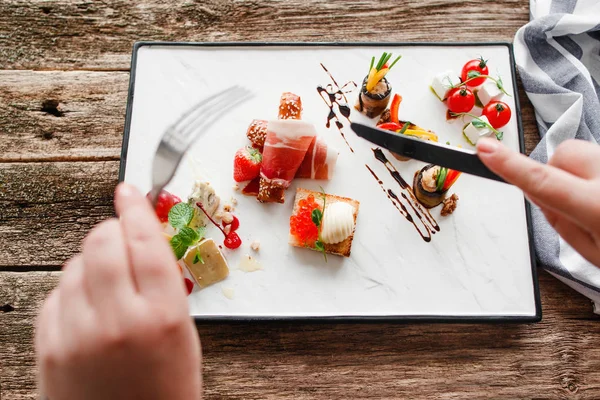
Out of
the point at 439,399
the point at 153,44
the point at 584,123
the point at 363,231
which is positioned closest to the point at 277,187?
the point at 363,231

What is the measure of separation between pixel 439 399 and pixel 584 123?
44.6 inches

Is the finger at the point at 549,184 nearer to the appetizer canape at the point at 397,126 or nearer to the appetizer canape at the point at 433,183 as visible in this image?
the appetizer canape at the point at 433,183

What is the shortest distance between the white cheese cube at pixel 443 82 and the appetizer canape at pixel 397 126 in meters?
0.14

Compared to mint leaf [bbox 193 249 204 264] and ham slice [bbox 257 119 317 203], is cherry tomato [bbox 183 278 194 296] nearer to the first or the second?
mint leaf [bbox 193 249 204 264]

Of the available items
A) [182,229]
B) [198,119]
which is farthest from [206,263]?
[198,119]

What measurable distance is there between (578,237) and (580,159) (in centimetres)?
21

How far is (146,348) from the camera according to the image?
74 cm

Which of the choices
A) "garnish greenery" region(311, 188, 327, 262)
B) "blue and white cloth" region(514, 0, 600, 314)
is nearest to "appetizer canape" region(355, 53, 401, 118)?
"garnish greenery" region(311, 188, 327, 262)

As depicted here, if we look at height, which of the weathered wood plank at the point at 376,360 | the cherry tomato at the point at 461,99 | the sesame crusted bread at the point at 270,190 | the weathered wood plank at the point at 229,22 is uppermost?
the weathered wood plank at the point at 229,22

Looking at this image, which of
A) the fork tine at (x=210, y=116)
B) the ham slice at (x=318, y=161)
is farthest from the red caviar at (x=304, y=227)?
the fork tine at (x=210, y=116)

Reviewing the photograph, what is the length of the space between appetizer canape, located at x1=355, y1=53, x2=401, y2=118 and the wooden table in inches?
10.2

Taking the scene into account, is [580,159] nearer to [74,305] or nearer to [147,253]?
[147,253]

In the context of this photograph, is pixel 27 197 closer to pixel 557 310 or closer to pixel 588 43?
pixel 557 310

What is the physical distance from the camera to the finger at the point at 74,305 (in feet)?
2.43
